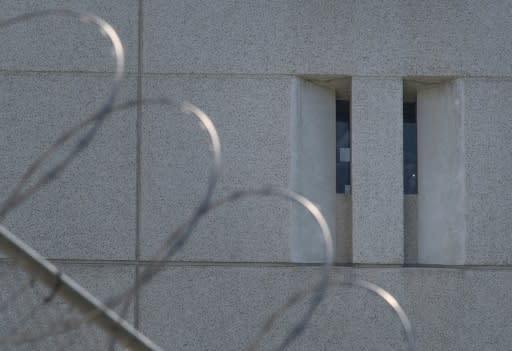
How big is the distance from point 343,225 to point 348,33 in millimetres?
1710

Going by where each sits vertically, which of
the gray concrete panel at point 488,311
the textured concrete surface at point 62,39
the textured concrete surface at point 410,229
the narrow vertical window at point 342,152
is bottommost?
the gray concrete panel at point 488,311

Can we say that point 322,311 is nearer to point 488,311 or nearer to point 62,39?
point 488,311

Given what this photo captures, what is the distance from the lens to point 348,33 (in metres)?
7.76

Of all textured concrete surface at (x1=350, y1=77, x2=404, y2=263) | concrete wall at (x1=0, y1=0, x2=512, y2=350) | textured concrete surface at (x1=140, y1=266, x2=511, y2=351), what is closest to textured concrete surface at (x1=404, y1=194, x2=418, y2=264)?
concrete wall at (x1=0, y1=0, x2=512, y2=350)

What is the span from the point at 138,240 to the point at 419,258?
254 cm

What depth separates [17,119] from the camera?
25.1 feet

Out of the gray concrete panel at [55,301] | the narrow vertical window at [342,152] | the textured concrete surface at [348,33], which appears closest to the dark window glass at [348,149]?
the narrow vertical window at [342,152]

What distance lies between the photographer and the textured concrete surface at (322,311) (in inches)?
294

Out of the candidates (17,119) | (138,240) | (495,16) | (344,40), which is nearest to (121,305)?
(138,240)

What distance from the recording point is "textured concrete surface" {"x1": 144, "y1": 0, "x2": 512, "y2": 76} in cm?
772

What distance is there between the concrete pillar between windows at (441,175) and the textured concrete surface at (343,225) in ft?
2.15

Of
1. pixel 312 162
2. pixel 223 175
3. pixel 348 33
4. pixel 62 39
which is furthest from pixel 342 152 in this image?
pixel 62 39

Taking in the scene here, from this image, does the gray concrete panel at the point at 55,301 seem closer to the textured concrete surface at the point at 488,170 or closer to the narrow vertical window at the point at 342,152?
the narrow vertical window at the point at 342,152

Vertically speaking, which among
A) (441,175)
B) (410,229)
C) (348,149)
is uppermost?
(348,149)
